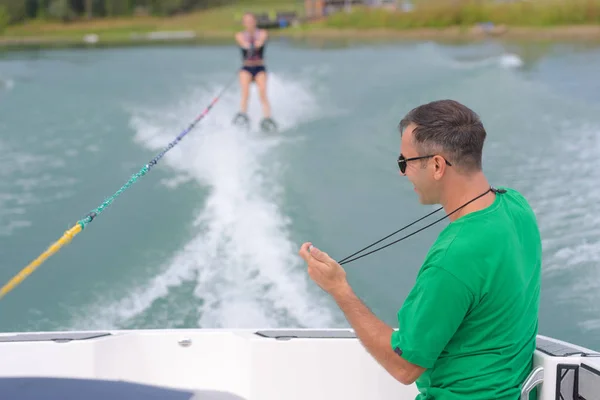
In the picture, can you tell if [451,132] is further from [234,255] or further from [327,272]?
[234,255]

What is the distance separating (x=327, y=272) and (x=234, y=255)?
2867 millimetres

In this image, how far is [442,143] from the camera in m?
1.53

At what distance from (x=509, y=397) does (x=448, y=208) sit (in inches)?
16.6

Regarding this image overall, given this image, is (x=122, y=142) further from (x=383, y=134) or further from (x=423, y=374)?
(x=423, y=374)

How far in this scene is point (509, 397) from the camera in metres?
1.59

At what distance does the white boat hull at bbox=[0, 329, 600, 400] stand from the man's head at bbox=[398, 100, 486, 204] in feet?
3.08

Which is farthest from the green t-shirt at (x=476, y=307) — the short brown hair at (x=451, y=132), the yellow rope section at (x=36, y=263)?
the yellow rope section at (x=36, y=263)

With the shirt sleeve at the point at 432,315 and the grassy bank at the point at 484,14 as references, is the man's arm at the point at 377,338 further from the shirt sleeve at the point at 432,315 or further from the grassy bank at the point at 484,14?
the grassy bank at the point at 484,14

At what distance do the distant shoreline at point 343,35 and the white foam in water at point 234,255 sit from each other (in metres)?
16.9

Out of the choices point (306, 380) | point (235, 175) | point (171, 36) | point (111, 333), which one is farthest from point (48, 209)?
point (171, 36)

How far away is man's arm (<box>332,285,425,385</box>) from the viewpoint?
153cm

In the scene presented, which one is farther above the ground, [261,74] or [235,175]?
[261,74]

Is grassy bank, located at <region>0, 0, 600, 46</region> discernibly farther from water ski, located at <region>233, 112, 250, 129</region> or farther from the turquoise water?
water ski, located at <region>233, 112, 250, 129</region>

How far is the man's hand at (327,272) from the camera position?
1.61 metres
